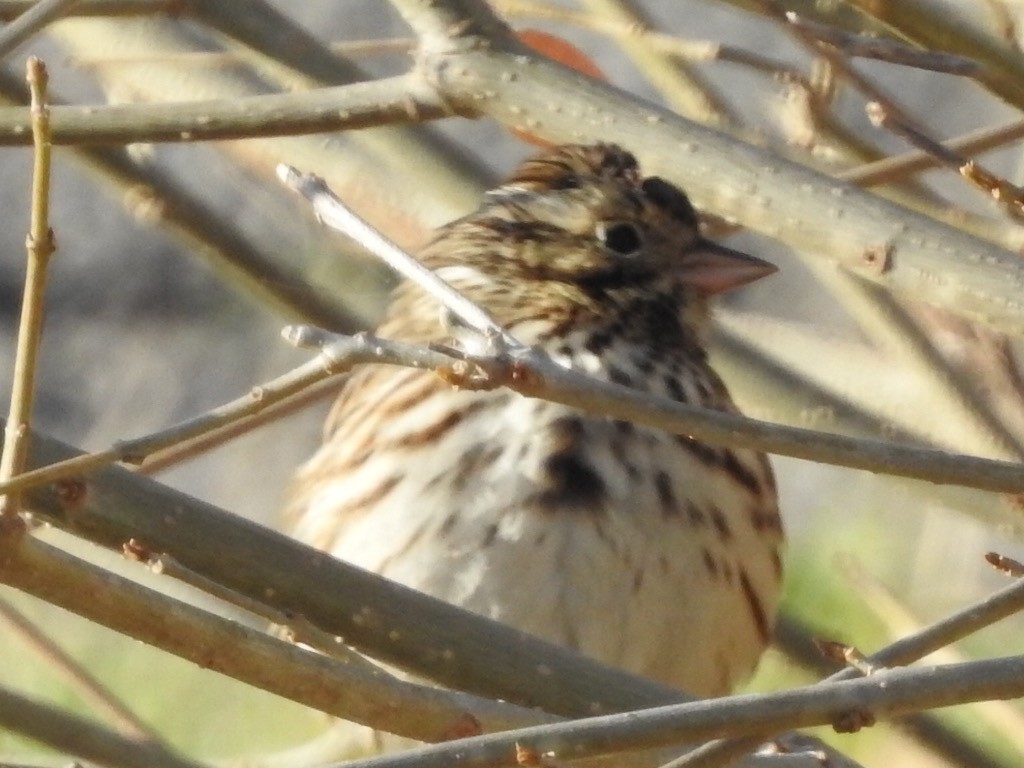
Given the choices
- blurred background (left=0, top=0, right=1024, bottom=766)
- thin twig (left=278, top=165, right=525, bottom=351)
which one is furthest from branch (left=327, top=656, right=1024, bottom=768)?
blurred background (left=0, top=0, right=1024, bottom=766)

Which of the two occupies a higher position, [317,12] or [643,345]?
[643,345]

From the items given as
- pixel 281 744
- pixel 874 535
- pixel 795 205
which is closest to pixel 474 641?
pixel 795 205

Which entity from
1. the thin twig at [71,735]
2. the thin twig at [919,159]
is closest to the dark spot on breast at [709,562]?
the thin twig at [919,159]

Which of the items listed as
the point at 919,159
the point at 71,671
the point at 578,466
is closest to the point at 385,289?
the point at 578,466

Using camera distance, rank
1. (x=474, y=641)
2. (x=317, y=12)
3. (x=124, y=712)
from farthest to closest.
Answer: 1. (x=317, y=12)
2. (x=124, y=712)
3. (x=474, y=641)

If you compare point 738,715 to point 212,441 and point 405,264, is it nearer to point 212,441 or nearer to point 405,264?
point 405,264

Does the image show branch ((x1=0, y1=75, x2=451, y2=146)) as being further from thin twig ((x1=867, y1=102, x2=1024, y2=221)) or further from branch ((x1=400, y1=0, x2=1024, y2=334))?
thin twig ((x1=867, y1=102, x2=1024, y2=221))

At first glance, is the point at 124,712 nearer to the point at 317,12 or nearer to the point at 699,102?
the point at 699,102

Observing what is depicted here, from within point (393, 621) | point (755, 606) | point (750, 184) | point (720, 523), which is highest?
point (750, 184)
